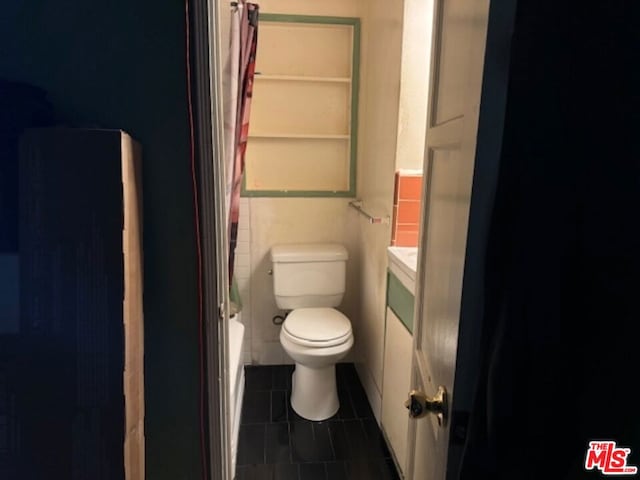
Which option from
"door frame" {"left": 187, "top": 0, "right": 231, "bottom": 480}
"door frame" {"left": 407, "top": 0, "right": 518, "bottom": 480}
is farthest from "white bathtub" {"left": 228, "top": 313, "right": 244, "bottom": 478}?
"door frame" {"left": 407, "top": 0, "right": 518, "bottom": 480}

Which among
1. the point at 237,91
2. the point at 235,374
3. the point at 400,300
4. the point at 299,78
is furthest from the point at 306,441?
the point at 299,78

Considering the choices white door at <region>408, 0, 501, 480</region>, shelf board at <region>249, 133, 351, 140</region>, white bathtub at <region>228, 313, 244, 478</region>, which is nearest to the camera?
white door at <region>408, 0, 501, 480</region>

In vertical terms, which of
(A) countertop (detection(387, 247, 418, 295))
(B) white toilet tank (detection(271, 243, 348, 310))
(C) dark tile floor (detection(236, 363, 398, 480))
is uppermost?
(A) countertop (detection(387, 247, 418, 295))

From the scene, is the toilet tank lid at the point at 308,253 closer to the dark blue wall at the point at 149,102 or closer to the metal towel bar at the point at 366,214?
the metal towel bar at the point at 366,214

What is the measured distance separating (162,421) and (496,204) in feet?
3.26

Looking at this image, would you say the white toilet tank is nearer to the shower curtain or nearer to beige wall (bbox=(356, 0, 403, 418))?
beige wall (bbox=(356, 0, 403, 418))

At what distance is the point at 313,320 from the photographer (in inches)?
90.1

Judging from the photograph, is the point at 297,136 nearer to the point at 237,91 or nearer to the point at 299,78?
the point at 299,78

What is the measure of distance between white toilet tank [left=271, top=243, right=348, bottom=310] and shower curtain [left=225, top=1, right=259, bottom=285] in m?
0.55

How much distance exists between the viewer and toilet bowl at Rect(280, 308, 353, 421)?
2.10 metres

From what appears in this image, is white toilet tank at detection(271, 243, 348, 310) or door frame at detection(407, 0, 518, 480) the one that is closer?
door frame at detection(407, 0, 518, 480)

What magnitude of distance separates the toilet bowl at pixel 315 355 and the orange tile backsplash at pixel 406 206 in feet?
2.05

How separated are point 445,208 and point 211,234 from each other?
0.56 meters

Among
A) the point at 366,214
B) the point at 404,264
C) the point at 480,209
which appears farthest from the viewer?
the point at 366,214
